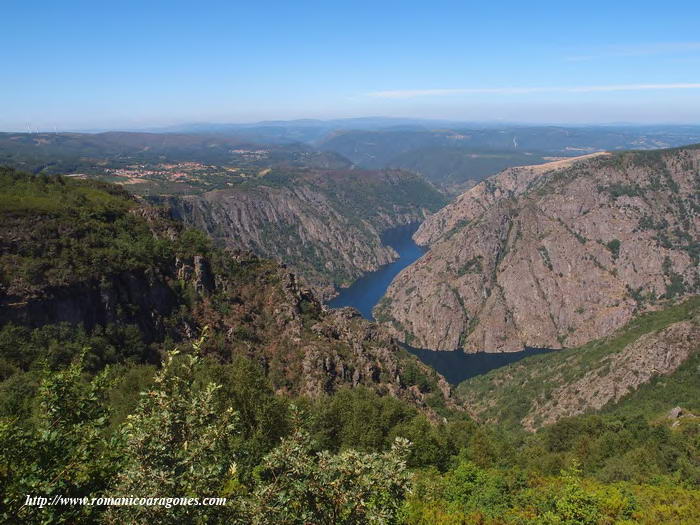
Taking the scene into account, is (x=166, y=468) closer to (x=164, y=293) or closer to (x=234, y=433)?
(x=234, y=433)

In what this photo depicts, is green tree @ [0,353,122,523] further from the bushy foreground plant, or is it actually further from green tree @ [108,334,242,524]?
green tree @ [108,334,242,524]

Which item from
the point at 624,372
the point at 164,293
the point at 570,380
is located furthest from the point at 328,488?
the point at 570,380

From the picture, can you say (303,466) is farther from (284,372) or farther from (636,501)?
(284,372)

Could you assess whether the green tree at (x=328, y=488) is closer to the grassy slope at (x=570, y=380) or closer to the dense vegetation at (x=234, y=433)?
the dense vegetation at (x=234, y=433)

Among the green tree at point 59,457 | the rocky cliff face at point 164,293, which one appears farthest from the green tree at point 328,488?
the rocky cliff face at point 164,293

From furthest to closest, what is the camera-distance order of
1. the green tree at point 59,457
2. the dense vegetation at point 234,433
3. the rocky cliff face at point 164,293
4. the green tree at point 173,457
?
the rocky cliff face at point 164,293 → the dense vegetation at point 234,433 → the green tree at point 173,457 → the green tree at point 59,457
